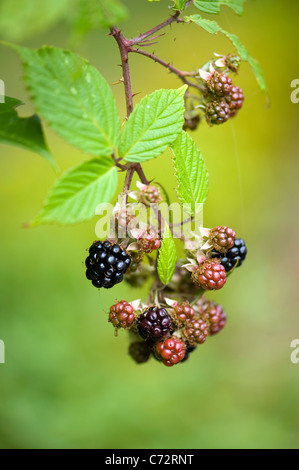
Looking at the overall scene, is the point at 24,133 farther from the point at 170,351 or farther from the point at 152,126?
the point at 170,351

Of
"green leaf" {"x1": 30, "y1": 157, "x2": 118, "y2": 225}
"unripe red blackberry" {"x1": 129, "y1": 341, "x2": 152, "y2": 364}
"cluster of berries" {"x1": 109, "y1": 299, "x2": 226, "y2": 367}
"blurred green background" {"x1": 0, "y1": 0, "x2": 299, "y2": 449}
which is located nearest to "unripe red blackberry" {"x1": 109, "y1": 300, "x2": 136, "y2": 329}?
"cluster of berries" {"x1": 109, "y1": 299, "x2": 226, "y2": 367}

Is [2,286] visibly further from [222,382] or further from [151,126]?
[151,126]

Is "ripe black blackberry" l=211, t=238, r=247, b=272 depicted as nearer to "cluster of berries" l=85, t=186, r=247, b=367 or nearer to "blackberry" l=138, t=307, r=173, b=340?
"cluster of berries" l=85, t=186, r=247, b=367

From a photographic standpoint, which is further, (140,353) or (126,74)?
(140,353)

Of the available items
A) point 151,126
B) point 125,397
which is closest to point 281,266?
point 125,397

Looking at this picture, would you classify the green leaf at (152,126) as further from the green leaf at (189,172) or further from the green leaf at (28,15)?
the green leaf at (28,15)

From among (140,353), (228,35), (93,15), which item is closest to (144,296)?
(140,353)
